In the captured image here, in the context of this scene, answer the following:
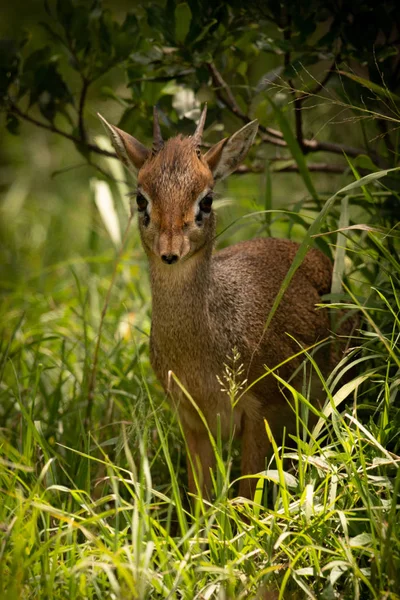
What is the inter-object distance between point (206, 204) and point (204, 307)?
0.46 metres

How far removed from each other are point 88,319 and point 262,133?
1.66 metres

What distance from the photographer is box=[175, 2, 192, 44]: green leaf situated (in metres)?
3.73

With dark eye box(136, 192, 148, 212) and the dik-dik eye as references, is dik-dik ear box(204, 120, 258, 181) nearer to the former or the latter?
the dik-dik eye

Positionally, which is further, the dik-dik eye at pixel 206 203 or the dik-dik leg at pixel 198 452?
the dik-dik leg at pixel 198 452

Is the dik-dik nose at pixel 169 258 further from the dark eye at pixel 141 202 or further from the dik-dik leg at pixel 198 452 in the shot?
the dik-dik leg at pixel 198 452

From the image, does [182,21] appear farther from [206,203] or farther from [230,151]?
[206,203]

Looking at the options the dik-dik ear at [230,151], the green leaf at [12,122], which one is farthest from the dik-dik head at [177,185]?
the green leaf at [12,122]

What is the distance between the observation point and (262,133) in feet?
14.6

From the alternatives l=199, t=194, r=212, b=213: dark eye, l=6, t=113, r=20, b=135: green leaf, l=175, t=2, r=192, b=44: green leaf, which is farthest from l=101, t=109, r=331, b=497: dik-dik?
l=6, t=113, r=20, b=135: green leaf

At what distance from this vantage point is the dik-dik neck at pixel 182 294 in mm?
3505

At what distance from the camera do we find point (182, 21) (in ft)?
12.4

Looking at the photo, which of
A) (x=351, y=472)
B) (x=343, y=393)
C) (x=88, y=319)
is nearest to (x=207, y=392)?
(x=343, y=393)

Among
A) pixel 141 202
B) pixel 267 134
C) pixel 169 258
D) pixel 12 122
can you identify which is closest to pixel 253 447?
pixel 169 258

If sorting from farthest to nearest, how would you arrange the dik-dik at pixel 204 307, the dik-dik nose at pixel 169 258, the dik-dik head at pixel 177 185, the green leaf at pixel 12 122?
the green leaf at pixel 12 122 < the dik-dik at pixel 204 307 < the dik-dik head at pixel 177 185 < the dik-dik nose at pixel 169 258
